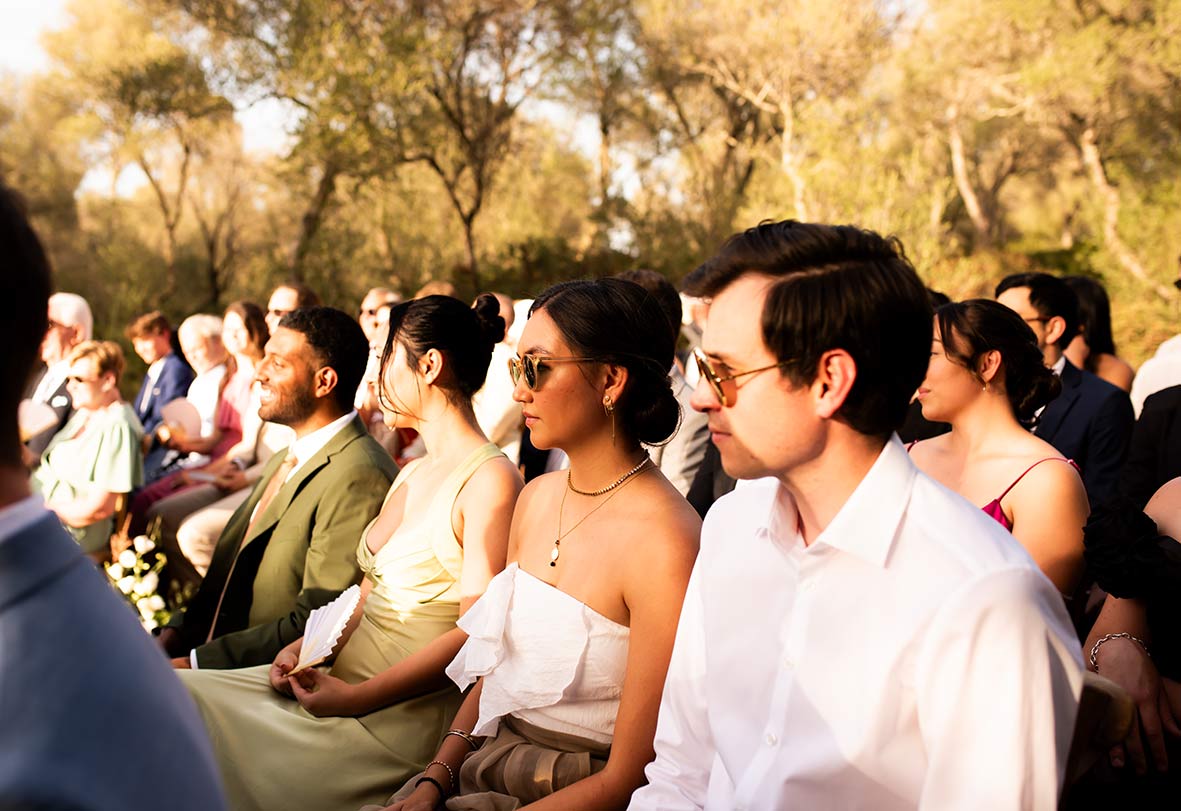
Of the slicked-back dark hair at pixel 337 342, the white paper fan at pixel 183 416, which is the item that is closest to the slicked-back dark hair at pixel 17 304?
the slicked-back dark hair at pixel 337 342

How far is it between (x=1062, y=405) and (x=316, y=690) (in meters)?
3.87

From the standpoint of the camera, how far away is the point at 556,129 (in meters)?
33.4

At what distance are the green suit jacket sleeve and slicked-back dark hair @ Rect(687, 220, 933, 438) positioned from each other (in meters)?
2.46

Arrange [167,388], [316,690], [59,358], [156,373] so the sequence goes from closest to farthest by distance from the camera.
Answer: [316,690] < [59,358] < [167,388] < [156,373]

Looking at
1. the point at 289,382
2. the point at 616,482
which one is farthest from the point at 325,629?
the point at 289,382

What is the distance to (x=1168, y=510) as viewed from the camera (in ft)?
8.42

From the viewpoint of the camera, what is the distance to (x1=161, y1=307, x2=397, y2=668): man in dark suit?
3838mm

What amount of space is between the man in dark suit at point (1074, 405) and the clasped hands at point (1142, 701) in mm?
2498

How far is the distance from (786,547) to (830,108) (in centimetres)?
2102

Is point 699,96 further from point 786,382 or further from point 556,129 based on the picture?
point 786,382

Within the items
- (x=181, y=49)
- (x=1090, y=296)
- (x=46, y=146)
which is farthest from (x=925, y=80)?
(x=46, y=146)

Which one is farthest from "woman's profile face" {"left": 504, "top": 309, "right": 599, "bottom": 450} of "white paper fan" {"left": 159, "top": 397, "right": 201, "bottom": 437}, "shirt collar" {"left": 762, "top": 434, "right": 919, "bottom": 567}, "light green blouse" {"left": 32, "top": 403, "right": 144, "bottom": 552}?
"white paper fan" {"left": 159, "top": 397, "right": 201, "bottom": 437}

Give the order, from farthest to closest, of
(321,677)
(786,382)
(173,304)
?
(173,304)
(321,677)
(786,382)

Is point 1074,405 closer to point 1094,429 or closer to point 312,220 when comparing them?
point 1094,429
